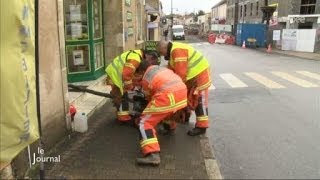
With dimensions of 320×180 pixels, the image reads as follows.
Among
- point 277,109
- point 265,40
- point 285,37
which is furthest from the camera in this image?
point 265,40

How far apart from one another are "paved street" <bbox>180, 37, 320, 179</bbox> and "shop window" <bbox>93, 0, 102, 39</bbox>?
3.65 meters

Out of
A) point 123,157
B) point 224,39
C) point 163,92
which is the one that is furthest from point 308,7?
point 123,157

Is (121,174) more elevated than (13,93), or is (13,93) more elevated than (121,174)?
(13,93)

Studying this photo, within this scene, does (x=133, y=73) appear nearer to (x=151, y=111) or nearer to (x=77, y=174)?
(x=151, y=111)

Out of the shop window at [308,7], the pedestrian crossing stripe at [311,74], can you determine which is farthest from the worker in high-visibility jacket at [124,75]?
the shop window at [308,7]

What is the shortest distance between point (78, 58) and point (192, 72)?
437cm

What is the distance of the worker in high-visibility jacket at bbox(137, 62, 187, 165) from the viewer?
5.25 m

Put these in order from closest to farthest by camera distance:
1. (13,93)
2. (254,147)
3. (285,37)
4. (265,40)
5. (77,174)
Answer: (13,93), (77,174), (254,147), (285,37), (265,40)

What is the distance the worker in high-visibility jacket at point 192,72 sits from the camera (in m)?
6.52

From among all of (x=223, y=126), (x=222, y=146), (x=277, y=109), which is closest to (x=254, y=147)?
(x=222, y=146)

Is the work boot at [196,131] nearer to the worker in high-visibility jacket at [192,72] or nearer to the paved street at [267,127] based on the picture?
the worker in high-visibility jacket at [192,72]

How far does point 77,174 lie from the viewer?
16.0ft

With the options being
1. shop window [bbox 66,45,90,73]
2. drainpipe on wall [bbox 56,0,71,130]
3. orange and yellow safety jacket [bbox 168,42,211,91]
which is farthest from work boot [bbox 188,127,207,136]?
shop window [bbox 66,45,90,73]

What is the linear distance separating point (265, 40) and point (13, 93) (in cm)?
3395
